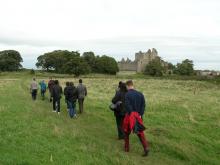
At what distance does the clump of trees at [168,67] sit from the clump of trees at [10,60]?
159 ft

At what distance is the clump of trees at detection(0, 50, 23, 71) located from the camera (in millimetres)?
137250

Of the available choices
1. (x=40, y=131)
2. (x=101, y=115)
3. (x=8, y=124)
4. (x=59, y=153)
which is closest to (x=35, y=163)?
(x=59, y=153)

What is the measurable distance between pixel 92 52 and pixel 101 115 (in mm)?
137127

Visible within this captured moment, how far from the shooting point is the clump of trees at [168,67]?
140 m

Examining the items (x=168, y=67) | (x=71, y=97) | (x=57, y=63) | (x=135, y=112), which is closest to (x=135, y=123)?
(x=135, y=112)

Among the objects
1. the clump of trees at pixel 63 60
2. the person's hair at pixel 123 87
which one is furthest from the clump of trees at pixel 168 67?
the person's hair at pixel 123 87

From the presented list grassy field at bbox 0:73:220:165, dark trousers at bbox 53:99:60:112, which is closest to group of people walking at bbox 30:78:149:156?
grassy field at bbox 0:73:220:165

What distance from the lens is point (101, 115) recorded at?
61.4ft

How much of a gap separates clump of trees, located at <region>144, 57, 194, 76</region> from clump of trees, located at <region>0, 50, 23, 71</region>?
159 feet

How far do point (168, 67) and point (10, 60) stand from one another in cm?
7578

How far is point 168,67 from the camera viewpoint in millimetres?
180125

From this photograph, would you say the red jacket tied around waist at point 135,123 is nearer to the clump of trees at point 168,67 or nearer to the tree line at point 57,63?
the tree line at point 57,63

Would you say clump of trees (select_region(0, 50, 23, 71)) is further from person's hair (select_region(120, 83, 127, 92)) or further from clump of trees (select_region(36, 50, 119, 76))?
person's hair (select_region(120, 83, 127, 92))

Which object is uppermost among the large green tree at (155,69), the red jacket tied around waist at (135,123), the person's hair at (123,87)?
the person's hair at (123,87)
